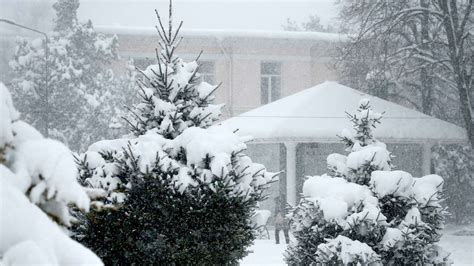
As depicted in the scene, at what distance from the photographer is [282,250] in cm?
1524

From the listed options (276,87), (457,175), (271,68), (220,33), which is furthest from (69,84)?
(457,175)

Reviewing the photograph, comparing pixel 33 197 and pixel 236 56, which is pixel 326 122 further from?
pixel 33 197

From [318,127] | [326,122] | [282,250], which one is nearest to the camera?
[282,250]

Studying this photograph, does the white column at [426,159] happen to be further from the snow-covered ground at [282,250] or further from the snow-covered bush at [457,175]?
the snow-covered bush at [457,175]

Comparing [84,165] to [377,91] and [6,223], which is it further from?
[377,91]

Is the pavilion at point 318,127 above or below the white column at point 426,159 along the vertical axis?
above

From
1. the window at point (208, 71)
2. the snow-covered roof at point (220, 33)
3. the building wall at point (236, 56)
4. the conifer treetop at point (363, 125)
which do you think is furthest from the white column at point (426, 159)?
the conifer treetop at point (363, 125)

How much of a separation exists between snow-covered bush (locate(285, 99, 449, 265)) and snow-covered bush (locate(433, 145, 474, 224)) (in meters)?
18.5

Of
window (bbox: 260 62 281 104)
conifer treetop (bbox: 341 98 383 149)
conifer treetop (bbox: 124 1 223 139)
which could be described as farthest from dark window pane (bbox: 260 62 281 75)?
→ conifer treetop (bbox: 124 1 223 139)

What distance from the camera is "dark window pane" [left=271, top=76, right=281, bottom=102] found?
92.7ft

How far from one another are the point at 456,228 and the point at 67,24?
1819 cm

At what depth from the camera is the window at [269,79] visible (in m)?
28.2

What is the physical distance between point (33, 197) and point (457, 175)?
83.6 feet

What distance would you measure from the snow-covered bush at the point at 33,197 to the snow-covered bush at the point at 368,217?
207 inches
